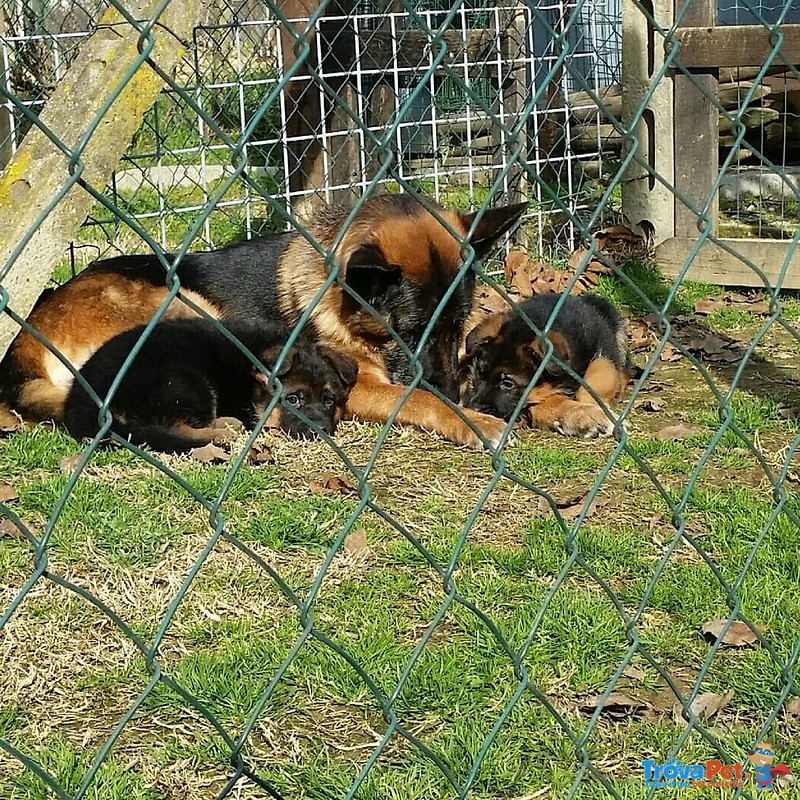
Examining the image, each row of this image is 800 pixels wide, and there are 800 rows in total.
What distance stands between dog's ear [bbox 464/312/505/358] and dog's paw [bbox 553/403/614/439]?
34.7 inches

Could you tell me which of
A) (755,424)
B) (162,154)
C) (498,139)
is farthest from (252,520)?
(498,139)

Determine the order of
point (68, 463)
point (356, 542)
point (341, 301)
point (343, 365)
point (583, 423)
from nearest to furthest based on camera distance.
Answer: point (356, 542)
point (68, 463)
point (583, 423)
point (343, 365)
point (341, 301)

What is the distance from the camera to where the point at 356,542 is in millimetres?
4473

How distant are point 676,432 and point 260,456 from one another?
92.2 inches

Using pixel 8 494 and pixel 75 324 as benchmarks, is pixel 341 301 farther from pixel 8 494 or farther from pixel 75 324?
pixel 8 494

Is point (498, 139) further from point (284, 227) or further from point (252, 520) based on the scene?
point (252, 520)

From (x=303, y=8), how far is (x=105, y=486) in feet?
18.1

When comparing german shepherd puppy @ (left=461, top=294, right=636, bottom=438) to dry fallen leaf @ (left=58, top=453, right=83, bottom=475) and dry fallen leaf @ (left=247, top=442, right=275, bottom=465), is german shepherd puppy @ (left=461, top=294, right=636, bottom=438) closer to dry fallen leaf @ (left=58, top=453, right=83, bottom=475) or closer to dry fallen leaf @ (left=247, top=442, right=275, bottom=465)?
dry fallen leaf @ (left=247, top=442, right=275, bottom=465)

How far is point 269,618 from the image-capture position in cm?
389

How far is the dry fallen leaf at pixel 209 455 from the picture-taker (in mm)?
5469

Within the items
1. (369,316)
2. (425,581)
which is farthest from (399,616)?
(369,316)

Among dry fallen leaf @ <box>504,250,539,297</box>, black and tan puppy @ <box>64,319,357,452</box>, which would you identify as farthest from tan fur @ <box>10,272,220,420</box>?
dry fallen leaf @ <box>504,250,539,297</box>

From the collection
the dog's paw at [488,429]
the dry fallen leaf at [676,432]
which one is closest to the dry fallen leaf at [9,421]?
the dog's paw at [488,429]
